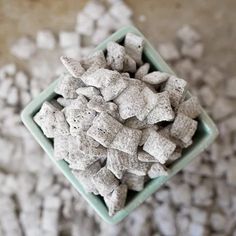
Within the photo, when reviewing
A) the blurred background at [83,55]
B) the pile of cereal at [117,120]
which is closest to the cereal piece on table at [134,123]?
the pile of cereal at [117,120]

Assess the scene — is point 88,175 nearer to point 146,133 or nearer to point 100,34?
point 146,133

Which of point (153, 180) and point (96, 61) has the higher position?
point (96, 61)

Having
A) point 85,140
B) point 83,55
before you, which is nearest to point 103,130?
point 85,140

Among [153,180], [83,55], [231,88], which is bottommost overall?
[231,88]

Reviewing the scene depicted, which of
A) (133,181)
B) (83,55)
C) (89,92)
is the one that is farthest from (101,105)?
(83,55)

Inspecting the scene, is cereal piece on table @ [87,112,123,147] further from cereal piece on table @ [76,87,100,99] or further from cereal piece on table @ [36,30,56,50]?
cereal piece on table @ [36,30,56,50]

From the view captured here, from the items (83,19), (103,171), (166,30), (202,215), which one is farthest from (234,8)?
(103,171)

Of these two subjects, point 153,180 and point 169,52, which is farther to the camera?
point 169,52
